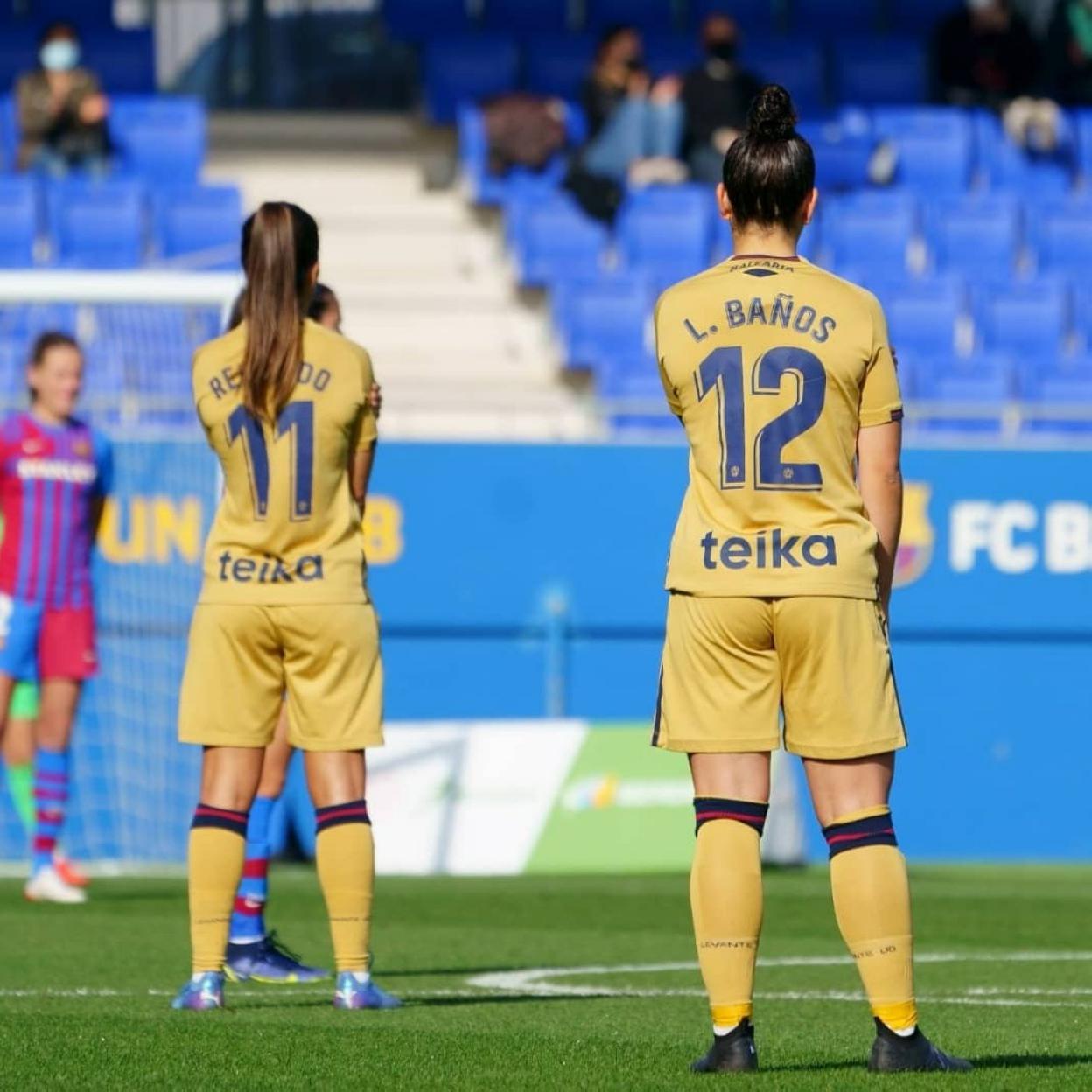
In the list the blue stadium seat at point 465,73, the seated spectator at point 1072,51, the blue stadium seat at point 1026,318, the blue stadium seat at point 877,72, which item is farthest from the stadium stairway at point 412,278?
the seated spectator at point 1072,51

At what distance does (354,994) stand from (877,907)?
179 cm

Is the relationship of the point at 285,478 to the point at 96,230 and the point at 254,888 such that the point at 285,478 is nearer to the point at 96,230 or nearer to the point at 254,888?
the point at 254,888

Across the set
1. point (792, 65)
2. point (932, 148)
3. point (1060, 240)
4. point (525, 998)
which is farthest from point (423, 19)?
point (525, 998)

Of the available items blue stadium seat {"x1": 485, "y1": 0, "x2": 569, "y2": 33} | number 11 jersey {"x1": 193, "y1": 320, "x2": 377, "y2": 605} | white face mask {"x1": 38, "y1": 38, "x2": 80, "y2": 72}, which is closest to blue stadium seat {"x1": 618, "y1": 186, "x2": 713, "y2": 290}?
blue stadium seat {"x1": 485, "y1": 0, "x2": 569, "y2": 33}

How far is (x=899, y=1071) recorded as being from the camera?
15.6ft

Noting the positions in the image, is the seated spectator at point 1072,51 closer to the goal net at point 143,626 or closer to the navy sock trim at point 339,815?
the goal net at point 143,626

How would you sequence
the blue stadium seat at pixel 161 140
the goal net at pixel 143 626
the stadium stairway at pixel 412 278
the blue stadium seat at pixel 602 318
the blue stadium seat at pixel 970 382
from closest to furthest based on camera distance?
the goal net at pixel 143 626 → the stadium stairway at pixel 412 278 → the blue stadium seat at pixel 970 382 → the blue stadium seat at pixel 602 318 → the blue stadium seat at pixel 161 140

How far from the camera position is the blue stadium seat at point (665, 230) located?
1764 cm

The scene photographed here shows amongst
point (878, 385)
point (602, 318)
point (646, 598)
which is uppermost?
point (602, 318)

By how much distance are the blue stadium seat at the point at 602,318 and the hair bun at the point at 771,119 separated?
11213 millimetres

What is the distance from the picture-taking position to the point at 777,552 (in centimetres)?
484

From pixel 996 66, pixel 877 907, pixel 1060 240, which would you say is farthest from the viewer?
pixel 996 66

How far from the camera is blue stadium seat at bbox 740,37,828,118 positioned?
790 inches

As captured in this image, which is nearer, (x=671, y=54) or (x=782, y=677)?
(x=782, y=677)
